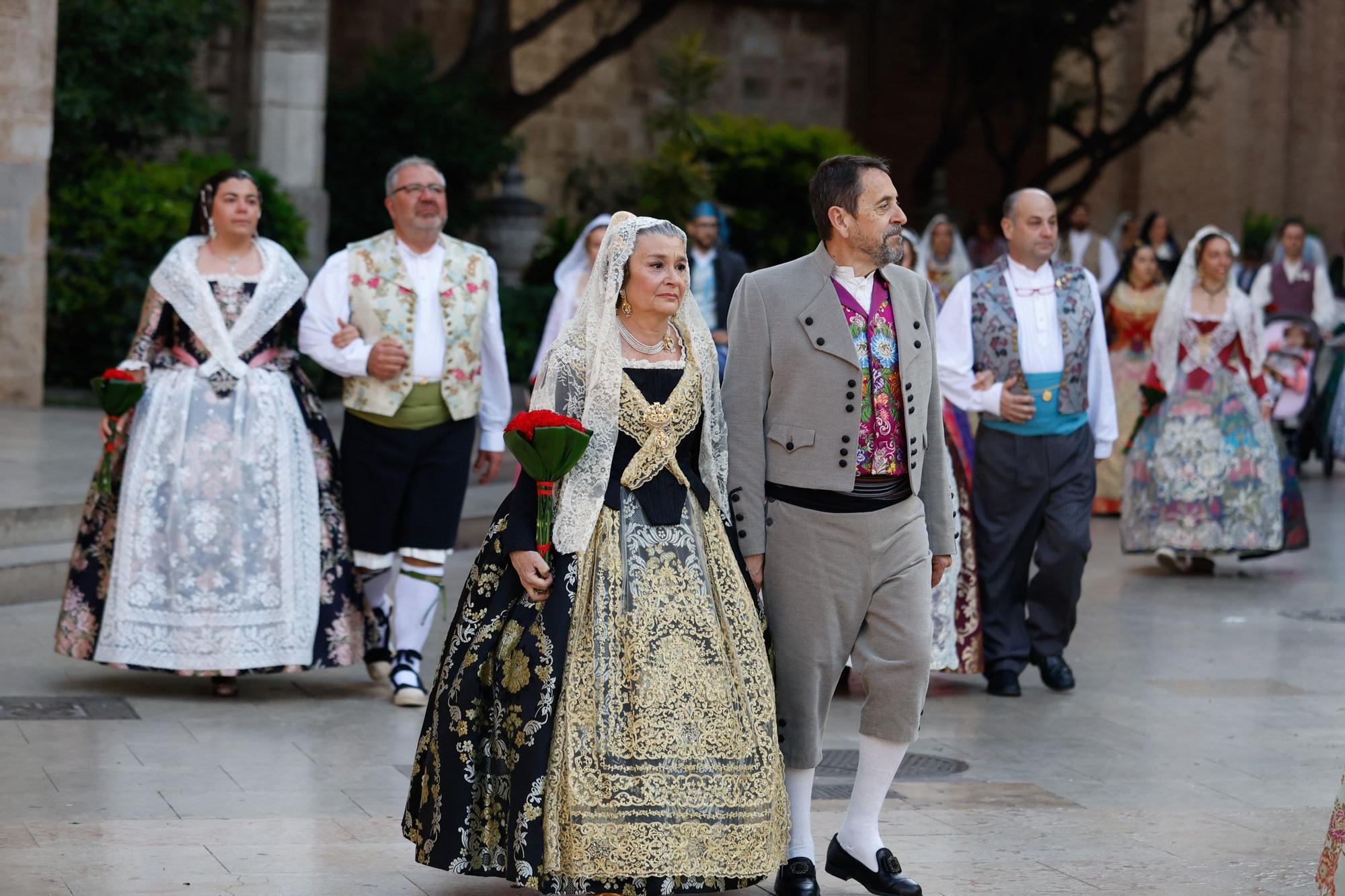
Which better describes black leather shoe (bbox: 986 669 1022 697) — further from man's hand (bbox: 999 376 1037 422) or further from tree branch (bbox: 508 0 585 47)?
tree branch (bbox: 508 0 585 47)

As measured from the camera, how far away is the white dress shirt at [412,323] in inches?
293

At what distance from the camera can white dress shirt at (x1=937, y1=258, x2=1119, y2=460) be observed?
309 inches

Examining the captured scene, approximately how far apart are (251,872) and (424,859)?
22.9 inches

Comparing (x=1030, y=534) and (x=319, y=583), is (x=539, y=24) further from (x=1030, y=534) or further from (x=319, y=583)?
(x=319, y=583)

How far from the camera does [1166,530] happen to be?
11.6 meters

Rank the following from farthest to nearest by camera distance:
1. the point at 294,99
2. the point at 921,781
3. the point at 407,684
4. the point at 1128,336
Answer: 1. the point at 294,99
2. the point at 1128,336
3. the point at 407,684
4. the point at 921,781

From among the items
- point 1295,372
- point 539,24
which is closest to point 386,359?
point 1295,372

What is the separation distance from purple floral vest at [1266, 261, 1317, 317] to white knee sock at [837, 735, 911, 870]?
12499 mm

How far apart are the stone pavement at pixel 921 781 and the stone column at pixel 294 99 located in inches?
334

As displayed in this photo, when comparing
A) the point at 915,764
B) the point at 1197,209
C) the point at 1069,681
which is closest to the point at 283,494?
the point at 915,764

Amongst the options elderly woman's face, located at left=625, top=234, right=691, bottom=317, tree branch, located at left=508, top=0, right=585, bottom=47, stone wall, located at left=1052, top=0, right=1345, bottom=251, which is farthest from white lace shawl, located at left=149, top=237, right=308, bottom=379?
stone wall, located at left=1052, top=0, right=1345, bottom=251

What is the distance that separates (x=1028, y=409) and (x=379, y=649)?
262 centimetres

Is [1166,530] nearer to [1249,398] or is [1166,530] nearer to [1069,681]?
[1249,398]

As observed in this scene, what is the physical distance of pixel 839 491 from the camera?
5.14 m
